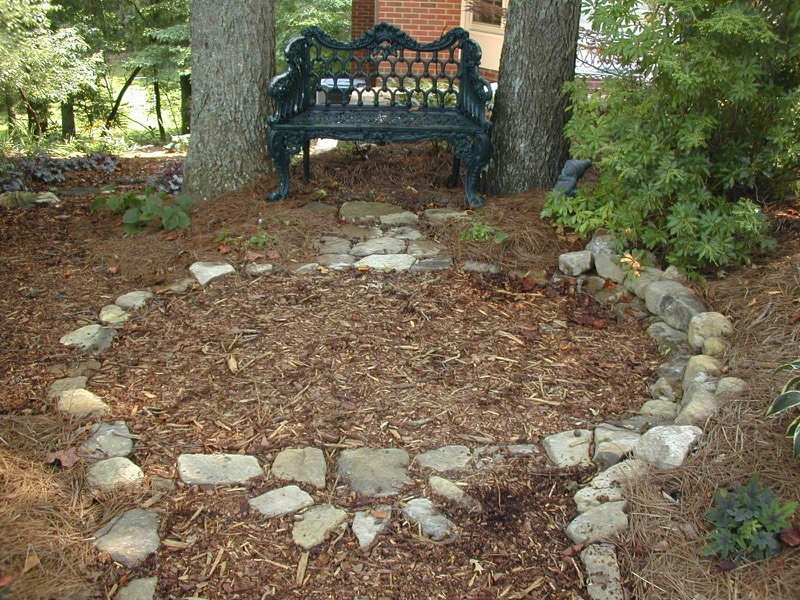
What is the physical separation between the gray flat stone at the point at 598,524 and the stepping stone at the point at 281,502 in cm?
87

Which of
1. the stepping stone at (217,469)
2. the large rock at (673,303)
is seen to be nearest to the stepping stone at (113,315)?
the stepping stone at (217,469)

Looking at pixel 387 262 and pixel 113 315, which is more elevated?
pixel 387 262

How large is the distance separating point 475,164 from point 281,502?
3.05 m

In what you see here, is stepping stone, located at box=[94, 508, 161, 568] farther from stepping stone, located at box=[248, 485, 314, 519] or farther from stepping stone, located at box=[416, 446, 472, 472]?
stepping stone, located at box=[416, 446, 472, 472]

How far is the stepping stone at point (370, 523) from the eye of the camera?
2.38m

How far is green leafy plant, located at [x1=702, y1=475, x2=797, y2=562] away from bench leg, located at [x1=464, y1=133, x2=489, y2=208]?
9.92 ft

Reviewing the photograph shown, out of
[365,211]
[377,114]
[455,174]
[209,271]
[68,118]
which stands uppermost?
[377,114]

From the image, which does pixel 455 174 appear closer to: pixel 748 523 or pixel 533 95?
pixel 533 95

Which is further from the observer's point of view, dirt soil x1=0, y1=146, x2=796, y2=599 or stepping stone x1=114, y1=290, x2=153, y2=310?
stepping stone x1=114, y1=290, x2=153, y2=310

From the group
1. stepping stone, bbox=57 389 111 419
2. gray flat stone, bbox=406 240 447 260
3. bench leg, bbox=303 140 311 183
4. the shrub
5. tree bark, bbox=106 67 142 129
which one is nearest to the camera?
stepping stone, bbox=57 389 111 419

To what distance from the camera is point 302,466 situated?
2.69 m

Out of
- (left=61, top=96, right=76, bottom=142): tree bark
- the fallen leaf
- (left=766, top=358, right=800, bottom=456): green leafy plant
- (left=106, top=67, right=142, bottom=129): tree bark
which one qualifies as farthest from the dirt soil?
(left=106, top=67, right=142, bottom=129): tree bark

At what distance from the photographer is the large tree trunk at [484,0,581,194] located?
4.75m

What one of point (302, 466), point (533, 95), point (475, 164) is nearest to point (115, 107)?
point (475, 164)
